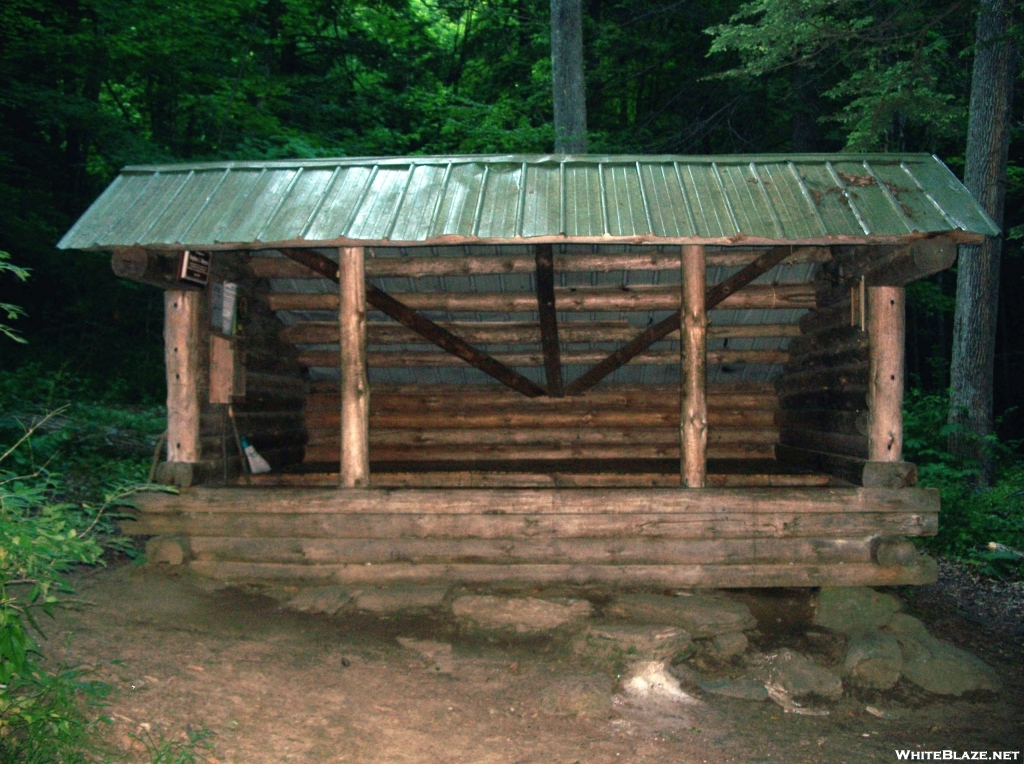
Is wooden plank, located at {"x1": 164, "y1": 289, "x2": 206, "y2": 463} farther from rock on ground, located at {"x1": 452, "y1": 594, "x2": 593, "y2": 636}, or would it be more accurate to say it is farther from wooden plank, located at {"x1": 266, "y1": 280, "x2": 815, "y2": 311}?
rock on ground, located at {"x1": 452, "y1": 594, "x2": 593, "y2": 636}

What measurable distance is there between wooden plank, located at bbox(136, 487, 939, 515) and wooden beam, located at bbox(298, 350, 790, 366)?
307 cm

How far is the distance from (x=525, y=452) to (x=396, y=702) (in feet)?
17.8

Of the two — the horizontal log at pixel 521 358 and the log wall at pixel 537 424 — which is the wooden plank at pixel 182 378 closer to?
the horizontal log at pixel 521 358

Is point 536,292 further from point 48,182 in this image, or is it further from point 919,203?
point 48,182

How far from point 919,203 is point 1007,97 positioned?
6.33 meters

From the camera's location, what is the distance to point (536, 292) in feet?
27.2

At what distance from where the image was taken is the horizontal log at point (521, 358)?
9.59 m

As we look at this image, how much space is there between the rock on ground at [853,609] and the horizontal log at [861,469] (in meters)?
0.84

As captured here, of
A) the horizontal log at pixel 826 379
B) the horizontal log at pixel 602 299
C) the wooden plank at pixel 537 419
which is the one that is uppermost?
the horizontal log at pixel 602 299

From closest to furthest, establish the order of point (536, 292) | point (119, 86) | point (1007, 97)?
point (536, 292) → point (1007, 97) → point (119, 86)

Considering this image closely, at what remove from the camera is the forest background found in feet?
38.6

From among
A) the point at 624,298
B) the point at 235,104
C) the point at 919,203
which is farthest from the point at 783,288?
the point at 235,104

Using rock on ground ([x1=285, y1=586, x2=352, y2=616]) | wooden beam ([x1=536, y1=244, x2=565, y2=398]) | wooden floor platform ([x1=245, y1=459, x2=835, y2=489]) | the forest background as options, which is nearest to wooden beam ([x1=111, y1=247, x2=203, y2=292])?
wooden floor platform ([x1=245, y1=459, x2=835, y2=489])

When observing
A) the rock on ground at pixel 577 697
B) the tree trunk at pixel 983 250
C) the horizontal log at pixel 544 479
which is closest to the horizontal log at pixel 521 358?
the horizontal log at pixel 544 479
